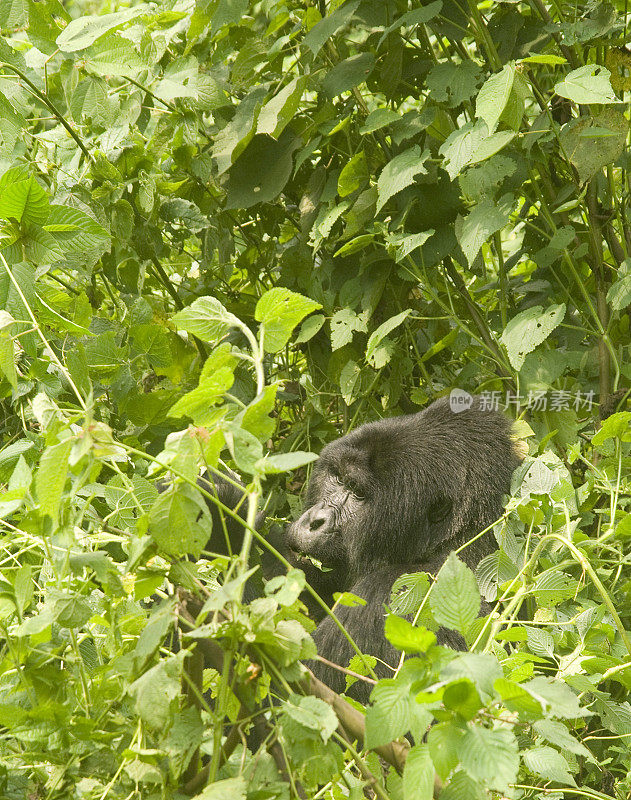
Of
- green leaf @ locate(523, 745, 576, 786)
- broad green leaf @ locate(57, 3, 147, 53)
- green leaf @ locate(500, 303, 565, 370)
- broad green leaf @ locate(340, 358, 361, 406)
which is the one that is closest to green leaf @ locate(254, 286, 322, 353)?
green leaf @ locate(523, 745, 576, 786)

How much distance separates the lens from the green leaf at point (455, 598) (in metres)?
1.04

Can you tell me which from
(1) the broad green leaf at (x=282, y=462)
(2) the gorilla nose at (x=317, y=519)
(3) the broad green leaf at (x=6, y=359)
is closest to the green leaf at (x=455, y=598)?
(1) the broad green leaf at (x=282, y=462)

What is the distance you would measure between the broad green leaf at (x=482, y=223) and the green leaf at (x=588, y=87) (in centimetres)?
31

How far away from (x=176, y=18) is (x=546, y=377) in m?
1.47

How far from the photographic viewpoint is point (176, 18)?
2613 mm

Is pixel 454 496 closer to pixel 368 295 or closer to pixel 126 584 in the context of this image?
pixel 368 295

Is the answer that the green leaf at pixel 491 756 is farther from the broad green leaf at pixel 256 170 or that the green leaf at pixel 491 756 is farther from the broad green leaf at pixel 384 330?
the broad green leaf at pixel 256 170

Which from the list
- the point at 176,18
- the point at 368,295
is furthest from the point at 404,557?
the point at 176,18

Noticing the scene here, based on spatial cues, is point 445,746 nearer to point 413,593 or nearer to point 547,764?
point 547,764

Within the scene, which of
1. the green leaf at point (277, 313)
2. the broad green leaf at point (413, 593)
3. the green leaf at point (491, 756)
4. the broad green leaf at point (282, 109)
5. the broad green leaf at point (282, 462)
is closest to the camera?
the green leaf at point (491, 756)

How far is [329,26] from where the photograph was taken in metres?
2.35

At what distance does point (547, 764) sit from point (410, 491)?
1.28 meters

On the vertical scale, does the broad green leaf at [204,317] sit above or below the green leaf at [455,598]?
above

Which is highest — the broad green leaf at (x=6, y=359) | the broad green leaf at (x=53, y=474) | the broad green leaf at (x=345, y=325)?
the broad green leaf at (x=6, y=359)
